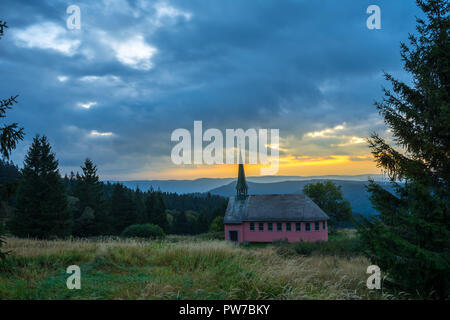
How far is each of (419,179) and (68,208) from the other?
3754cm

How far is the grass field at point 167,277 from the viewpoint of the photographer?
5102mm

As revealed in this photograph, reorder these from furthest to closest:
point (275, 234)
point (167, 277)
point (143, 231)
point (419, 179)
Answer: point (275, 234) < point (143, 231) < point (419, 179) < point (167, 277)

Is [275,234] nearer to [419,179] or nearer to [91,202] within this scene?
[419,179]

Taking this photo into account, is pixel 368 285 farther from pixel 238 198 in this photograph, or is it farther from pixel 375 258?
pixel 238 198

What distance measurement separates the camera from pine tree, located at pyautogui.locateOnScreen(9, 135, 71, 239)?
30.7 m

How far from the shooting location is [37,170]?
32.2 metres

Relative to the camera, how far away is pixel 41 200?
3138cm

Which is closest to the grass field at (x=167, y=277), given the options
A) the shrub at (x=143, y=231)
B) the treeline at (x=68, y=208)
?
the treeline at (x=68, y=208)

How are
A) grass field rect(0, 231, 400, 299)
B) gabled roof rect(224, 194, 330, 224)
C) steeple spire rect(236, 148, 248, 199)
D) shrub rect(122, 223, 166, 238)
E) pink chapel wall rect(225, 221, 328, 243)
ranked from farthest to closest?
steeple spire rect(236, 148, 248, 199) → gabled roof rect(224, 194, 330, 224) → pink chapel wall rect(225, 221, 328, 243) → shrub rect(122, 223, 166, 238) → grass field rect(0, 231, 400, 299)

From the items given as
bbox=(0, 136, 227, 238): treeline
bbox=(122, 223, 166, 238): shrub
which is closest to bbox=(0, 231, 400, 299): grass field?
bbox=(0, 136, 227, 238): treeline

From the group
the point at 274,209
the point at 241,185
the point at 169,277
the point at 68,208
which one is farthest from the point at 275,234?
the point at 169,277

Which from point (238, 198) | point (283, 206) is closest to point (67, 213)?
point (238, 198)

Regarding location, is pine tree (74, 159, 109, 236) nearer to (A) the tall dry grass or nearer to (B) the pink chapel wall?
(B) the pink chapel wall
